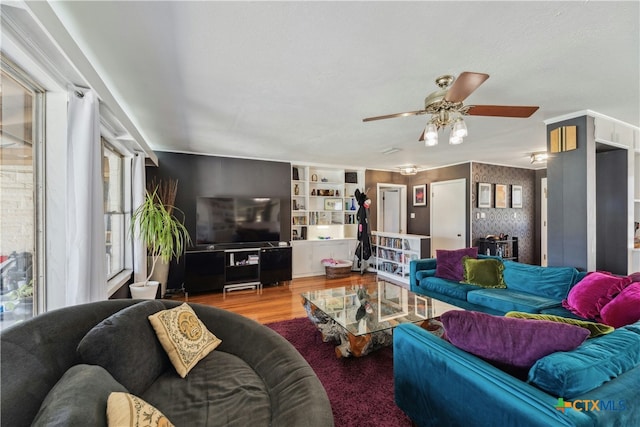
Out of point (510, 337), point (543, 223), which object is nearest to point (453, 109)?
point (510, 337)

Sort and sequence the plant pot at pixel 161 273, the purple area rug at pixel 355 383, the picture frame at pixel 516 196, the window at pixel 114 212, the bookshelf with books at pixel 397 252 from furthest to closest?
the picture frame at pixel 516 196
the bookshelf with books at pixel 397 252
the plant pot at pixel 161 273
the window at pixel 114 212
the purple area rug at pixel 355 383

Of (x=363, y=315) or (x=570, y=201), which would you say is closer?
(x=363, y=315)

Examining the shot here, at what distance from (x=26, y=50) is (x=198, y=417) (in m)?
1.92

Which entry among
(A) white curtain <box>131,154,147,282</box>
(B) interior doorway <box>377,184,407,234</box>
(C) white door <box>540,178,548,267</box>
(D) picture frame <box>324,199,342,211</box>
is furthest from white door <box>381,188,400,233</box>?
(A) white curtain <box>131,154,147,282</box>

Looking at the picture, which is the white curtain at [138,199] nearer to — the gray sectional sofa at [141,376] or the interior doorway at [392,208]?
the gray sectional sofa at [141,376]

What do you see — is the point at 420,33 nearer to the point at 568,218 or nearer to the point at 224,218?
the point at 568,218

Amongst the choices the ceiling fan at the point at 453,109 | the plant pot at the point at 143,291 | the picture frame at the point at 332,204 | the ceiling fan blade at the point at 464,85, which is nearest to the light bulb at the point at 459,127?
the ceiling fan at the point at 453,109

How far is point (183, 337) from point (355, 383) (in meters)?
1.28

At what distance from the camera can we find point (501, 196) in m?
5.82

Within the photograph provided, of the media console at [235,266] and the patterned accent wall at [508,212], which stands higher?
the patterned accent wall at [508,212]

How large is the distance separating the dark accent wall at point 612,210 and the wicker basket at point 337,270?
147 inches

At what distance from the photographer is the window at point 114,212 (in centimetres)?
304

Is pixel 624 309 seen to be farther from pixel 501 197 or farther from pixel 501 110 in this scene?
pixel 501 197

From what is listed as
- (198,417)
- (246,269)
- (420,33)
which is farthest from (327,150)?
(198,417)
